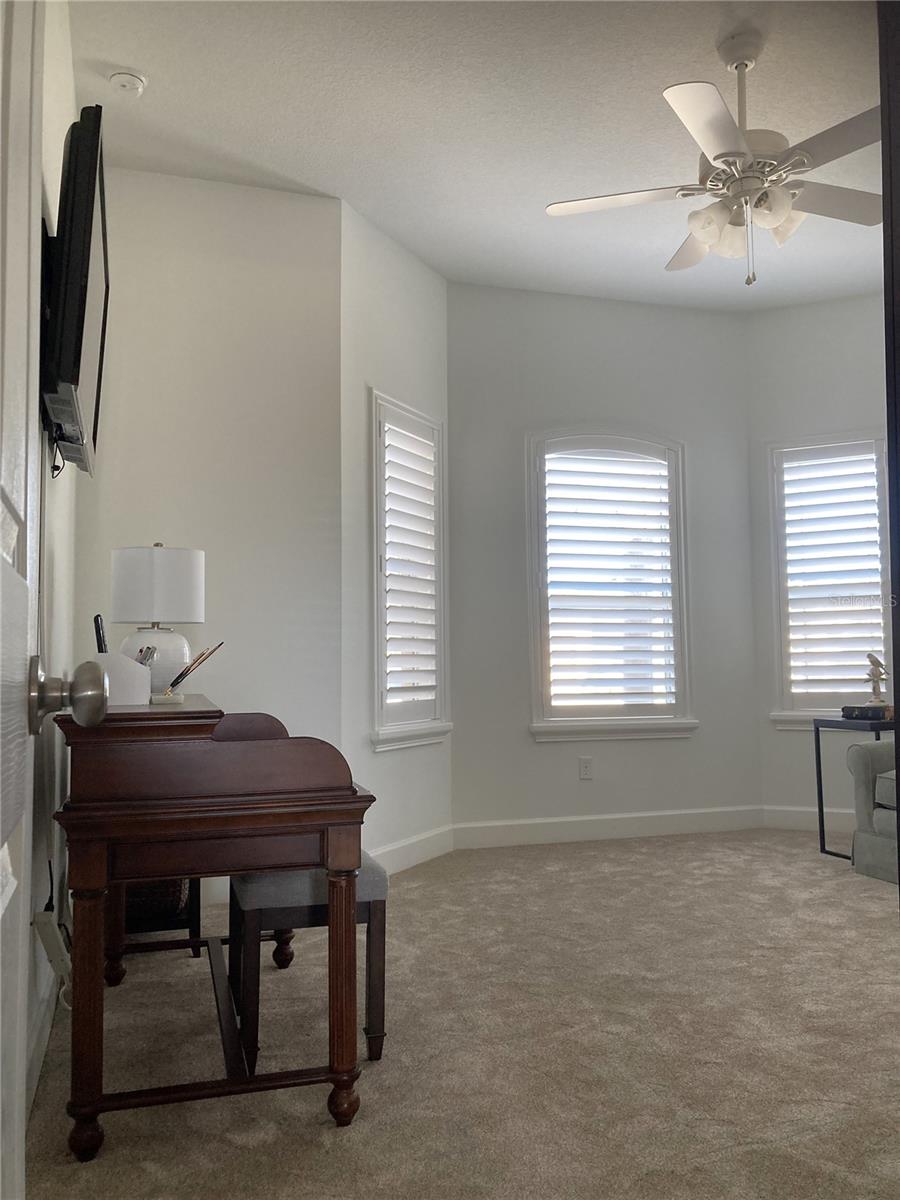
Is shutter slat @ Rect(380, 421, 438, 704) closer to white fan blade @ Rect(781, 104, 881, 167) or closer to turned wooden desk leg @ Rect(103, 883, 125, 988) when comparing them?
turned wooden desk leg @ Rect(103, 883, 125, 988)

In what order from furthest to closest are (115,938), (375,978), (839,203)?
(839,203), (115,938), (375,978)

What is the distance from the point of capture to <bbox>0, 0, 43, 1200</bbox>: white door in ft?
2.18

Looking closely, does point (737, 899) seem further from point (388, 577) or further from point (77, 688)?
point (77, 688)

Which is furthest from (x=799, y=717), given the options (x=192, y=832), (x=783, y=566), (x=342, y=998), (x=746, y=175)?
(x=192, y=832)

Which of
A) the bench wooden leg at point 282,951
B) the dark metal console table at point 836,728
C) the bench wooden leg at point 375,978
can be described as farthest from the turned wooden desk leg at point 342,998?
the dark metal console table at point 836,728

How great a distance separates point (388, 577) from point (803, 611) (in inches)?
105

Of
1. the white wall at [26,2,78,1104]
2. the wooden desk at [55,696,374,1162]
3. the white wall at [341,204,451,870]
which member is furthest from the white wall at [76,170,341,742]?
the wooden desk at [55,696,374,1162]

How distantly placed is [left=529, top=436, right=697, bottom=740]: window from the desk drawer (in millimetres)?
3373

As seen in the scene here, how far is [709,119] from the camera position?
2.80 m

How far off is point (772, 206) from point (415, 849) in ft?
10.8

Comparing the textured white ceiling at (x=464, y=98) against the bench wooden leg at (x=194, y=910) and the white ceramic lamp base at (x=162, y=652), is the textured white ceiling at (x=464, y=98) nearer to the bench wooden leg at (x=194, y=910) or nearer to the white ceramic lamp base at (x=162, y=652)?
the white ceramic lamp base at (x=162, y=652)

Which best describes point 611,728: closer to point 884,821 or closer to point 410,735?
point 410,735

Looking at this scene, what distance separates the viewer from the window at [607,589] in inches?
215

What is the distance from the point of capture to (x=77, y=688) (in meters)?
0.80
